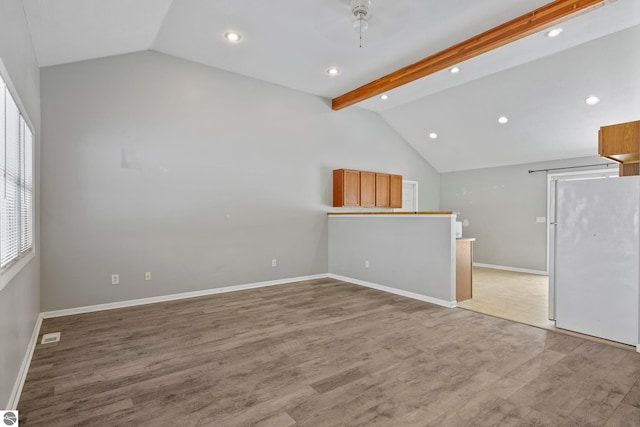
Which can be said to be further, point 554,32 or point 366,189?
point 366,189

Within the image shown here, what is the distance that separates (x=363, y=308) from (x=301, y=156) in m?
3.03

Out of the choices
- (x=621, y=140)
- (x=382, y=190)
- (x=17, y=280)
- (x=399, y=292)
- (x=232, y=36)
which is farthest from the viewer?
(x=382, y=190)

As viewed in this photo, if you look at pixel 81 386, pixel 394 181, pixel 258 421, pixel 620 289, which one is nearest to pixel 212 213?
pixel 81 386

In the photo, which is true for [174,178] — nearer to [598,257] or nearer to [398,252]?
[398,252]

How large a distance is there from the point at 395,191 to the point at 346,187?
1.50m

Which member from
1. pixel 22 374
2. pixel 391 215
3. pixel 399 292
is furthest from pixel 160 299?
pixel 391 215

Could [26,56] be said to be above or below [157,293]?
above

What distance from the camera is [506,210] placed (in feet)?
24.0

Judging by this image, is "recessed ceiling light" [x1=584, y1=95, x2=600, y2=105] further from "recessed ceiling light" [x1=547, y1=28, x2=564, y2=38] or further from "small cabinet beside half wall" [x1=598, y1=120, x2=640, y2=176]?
"small cabinet beside half wall" [x1=598, y1=120, x2=640, y2=176]

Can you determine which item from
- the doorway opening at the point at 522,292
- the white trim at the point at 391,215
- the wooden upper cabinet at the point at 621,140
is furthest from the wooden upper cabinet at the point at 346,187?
the wooden upper cabinet at the point at 621,140

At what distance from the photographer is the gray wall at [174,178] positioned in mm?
3941

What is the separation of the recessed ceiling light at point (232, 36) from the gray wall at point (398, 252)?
324cm

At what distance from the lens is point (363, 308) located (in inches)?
164

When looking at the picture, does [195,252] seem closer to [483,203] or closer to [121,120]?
[121,120]
